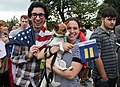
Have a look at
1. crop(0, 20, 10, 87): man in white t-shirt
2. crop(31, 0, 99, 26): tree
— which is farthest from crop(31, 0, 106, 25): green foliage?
crop(0, 20, 10, 87): man in white t-shirt

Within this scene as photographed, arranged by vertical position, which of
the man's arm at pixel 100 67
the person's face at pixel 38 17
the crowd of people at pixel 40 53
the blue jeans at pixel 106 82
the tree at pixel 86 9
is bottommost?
the tree at pixel 86 9

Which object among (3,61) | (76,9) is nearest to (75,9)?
(76,9)

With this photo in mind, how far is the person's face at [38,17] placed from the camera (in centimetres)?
335

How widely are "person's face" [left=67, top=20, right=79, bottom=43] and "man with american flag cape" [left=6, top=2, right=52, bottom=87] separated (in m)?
0.23

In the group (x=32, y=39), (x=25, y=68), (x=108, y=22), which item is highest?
(x=108, y=22)

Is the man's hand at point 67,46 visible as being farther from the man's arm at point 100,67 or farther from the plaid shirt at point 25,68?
the man's arm at point 100,67

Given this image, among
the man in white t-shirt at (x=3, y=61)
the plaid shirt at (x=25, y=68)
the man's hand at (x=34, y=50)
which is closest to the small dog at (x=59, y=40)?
the man's hand at (x=34, y=50)

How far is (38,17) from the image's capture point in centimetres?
334

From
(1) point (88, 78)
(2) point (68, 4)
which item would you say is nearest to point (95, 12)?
(2) point (68, 4)

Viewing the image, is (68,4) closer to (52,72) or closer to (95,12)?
(95,12)

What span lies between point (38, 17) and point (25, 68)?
58cm

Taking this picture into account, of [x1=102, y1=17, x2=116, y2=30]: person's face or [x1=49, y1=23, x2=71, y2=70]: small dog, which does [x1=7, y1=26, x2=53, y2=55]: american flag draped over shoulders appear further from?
[x1=102, y1=17, x2=116, y2=30]: person's face

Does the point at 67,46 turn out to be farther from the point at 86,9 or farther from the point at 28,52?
the point at 86,9

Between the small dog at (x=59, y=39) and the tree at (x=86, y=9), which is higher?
the small dog at (x=59, y=39)
